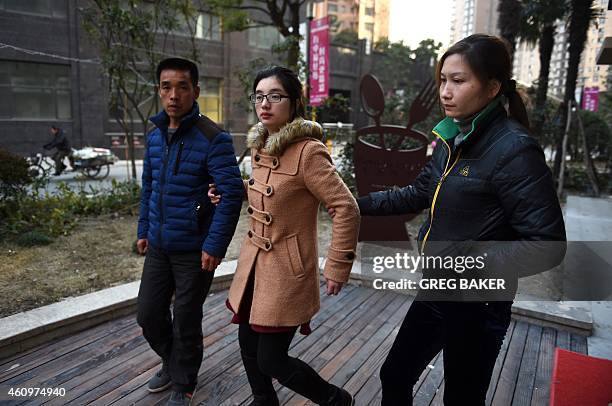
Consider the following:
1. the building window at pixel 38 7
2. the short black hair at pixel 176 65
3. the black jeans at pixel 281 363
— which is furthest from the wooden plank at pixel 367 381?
the building window at pixel 38 7

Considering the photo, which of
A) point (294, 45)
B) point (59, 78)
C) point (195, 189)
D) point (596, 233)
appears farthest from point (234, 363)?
point (59, 78)

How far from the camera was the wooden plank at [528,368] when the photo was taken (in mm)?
2560

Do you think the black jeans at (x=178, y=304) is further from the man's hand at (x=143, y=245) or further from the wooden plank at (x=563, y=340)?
the wooden plank at (x=563, y=340)

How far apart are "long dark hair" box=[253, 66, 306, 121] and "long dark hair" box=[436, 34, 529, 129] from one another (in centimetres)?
62

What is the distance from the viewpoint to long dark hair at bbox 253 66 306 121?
6.22 feet

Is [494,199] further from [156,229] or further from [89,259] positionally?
[89,259]

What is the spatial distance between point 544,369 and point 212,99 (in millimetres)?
19829

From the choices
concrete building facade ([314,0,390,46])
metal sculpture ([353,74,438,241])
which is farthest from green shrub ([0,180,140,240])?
concrete building facade ([314,0,390,46])

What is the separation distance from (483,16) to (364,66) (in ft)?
56.0

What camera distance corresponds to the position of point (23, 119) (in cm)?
1585

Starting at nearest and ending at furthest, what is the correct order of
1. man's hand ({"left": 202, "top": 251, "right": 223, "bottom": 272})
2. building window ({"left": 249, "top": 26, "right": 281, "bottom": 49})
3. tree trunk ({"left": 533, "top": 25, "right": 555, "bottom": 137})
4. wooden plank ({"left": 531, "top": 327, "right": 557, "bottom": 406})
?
man's hand ({"left": 202, "top": 251, "right": 223, "bottom": 272})
wooden plank ({"left": 531, "top": 327, "right": 557, "bottom": 406})
tree trunk ({"left": 533, "top": 25, "right": 555, "bottom": 137})
building window ({"left": 249, "top": 26, "right": 281, "bottom": 49})

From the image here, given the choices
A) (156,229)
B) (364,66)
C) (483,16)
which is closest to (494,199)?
(156,229)

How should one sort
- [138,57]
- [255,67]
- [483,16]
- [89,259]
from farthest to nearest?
1. [483,16]
2. [255,67]
3. [138,57]
4. [89,259]

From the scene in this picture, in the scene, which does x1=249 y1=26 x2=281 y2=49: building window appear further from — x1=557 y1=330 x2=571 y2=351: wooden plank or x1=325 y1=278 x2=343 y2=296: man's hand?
x1=325 y1=278 x2=343 y2=296: man's hand
